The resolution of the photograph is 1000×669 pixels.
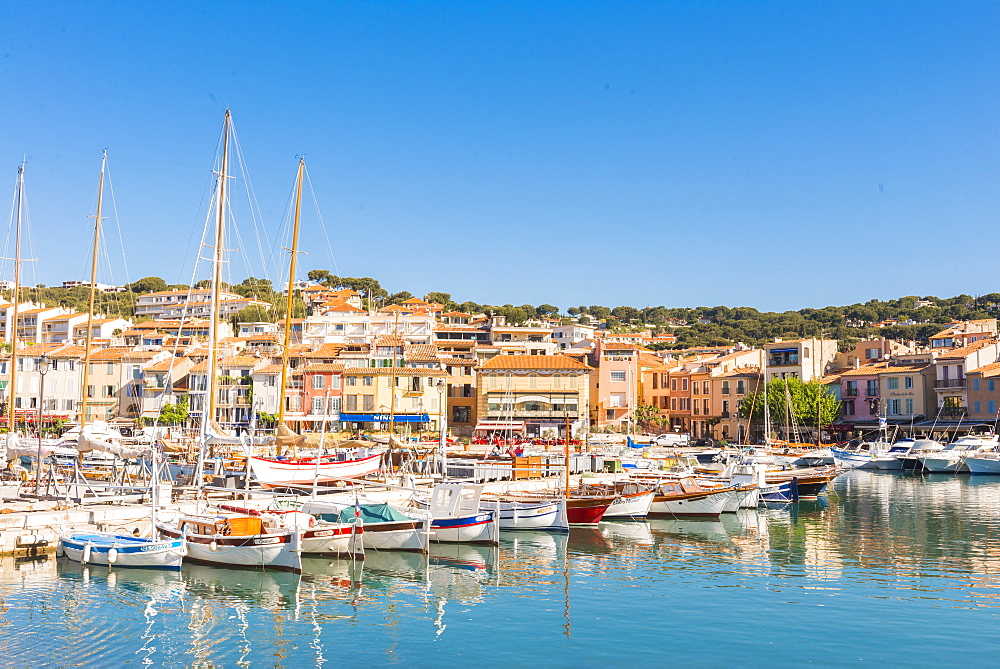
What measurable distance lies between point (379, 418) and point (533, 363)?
624 inches

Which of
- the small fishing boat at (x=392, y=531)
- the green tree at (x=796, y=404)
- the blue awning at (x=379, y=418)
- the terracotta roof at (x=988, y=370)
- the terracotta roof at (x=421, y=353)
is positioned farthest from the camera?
the green tree at (x=796, y=404)

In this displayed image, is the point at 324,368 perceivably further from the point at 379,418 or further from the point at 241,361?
the point at 241,361

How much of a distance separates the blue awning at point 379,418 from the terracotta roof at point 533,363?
342 inches

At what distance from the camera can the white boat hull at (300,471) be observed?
1518 inches

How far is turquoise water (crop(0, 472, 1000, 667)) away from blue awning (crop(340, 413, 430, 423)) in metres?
50.4

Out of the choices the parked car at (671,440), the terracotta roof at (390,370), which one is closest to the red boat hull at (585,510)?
the terracotta roof at (390,370)

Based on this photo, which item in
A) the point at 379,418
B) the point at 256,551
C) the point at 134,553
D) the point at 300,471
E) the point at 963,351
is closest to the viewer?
the point at 134,553

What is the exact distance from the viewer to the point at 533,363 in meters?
89.6

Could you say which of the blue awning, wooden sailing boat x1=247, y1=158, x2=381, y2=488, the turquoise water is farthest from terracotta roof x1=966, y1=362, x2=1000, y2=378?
wooden sailing boat x1=247, y1=158, x2=381, y2=488

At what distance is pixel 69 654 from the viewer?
1883 cm

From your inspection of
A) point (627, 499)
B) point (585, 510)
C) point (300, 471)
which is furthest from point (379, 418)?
point (585, 510)

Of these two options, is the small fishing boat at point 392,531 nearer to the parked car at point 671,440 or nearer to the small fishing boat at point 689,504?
the small fishing boat at point 689,504

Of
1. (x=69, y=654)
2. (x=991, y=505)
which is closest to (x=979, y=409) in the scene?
(x=991, y=505)

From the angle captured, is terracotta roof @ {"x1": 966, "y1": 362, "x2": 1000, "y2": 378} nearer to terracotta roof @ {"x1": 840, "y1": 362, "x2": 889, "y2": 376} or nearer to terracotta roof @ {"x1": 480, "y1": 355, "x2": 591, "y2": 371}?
terracotta roof @ {"x1": 840, "y1": 362, "x2": 889, "y2": 376}
